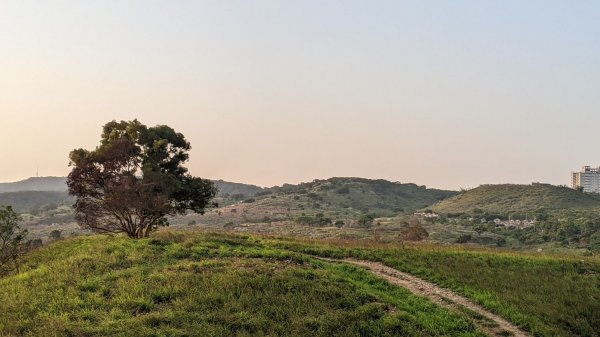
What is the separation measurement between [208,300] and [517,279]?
650 inches

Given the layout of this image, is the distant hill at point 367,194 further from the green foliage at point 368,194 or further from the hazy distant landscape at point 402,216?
the hazy distant landscape at point 402,216

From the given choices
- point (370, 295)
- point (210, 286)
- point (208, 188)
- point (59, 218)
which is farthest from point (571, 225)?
point (59, 218)

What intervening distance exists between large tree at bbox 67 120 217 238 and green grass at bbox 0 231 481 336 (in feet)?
24.6

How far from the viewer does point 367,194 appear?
157875 mm

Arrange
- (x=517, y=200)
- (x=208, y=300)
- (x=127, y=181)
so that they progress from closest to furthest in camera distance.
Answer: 1. (x=208, y=300)
2. (x=127, y=181)
3. (x=517, y=200)

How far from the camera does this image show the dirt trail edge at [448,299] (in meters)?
16.4

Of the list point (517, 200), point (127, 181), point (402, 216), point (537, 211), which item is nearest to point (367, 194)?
point (517, 200)

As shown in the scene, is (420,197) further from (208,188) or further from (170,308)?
(170,308)

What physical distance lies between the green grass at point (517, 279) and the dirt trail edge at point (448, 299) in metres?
0.54

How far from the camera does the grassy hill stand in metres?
14.5

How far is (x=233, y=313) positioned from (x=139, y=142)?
21.1 metres

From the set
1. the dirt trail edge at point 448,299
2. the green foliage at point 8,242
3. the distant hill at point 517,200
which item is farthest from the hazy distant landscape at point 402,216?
the green foliage at point 8,242

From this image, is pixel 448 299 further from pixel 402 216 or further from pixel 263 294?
pixel 402 216

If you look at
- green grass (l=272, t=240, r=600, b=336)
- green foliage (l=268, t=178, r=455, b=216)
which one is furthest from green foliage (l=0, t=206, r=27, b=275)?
green foliage (l=268, t=178, r=455, b=216)
